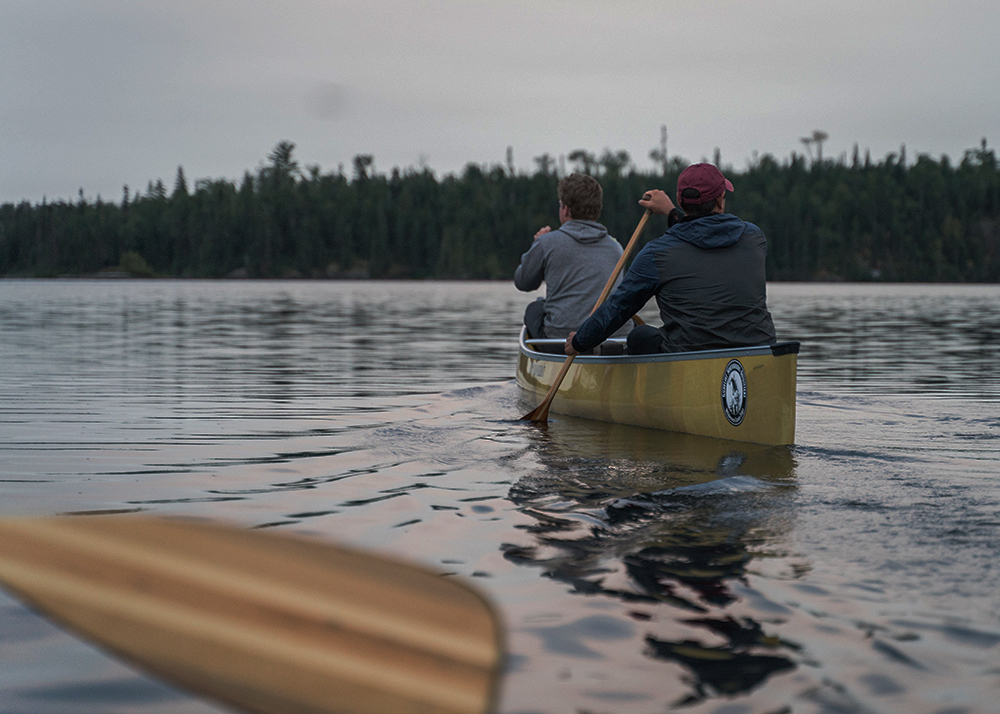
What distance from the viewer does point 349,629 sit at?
7.04ft

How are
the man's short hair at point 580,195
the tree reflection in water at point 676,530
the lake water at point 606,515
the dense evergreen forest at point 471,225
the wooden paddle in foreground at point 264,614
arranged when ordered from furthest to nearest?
the dense evergreen forest at point 471,225 < the man's short hair at point 580,195 < the tree reflection in water at point 676,530 < the lake water at point 606,515 < the wooden paddle in foreground at point 264,614

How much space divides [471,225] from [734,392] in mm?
117062

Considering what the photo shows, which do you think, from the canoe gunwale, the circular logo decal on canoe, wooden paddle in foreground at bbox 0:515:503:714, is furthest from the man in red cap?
Answer: wooden paddle in foreground at bbox 0:515:503:714

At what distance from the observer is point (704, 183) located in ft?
19.6

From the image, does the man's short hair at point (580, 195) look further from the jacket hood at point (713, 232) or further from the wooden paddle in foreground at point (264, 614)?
the wooden paddle in foreground at point (264, 614)

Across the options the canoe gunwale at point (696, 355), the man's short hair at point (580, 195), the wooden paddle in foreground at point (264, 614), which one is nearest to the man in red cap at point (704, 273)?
the canoe gunwale at point (696, 355)

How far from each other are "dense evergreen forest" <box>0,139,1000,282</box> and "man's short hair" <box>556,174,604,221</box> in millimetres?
102282

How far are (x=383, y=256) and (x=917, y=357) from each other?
10790cm

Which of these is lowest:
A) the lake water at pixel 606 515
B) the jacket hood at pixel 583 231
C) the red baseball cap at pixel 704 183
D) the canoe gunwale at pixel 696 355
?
the lake water at pixel 606 515

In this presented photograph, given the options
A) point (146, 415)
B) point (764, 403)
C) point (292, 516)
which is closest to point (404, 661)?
point (292, 516)

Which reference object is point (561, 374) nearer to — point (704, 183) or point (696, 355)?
point (696, 355)

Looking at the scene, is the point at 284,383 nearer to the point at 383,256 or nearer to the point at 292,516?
the point at 292,516

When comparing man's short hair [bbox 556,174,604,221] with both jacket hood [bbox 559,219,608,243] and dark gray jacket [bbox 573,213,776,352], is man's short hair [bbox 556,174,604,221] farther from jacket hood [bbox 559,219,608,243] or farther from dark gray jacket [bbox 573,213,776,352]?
dark gray jacket [bbox 573,213,776,352]

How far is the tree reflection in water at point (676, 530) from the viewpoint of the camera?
2758mm
